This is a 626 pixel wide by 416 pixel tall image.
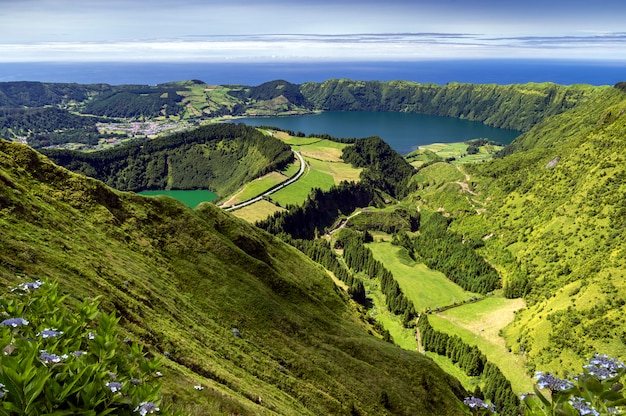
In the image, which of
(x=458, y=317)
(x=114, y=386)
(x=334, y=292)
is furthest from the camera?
(x=458, y=317)

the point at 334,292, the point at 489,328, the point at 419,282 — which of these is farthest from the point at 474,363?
the point at 419,282

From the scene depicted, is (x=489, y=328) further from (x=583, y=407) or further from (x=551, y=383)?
(x=583, y=407)

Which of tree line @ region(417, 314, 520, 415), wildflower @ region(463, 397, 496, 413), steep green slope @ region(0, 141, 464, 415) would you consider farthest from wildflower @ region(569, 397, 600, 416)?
tree line @ region(417, 314, 520, 415)

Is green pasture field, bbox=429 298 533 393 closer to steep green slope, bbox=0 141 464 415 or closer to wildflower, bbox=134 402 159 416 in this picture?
steep green slope, bbox=0 141 464 415

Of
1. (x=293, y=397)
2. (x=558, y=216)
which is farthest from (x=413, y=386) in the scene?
(x=558, y=216)

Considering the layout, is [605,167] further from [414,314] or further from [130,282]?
[130,282]

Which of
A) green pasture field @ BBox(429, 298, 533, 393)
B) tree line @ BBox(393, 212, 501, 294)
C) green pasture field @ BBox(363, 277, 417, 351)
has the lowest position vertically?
green pasture field @ BBox(363, 277, 417, 351)

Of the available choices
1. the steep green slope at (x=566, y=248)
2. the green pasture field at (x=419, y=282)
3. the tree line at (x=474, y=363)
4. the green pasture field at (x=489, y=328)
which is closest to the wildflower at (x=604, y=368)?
the tree line at (x=474, y=363)
